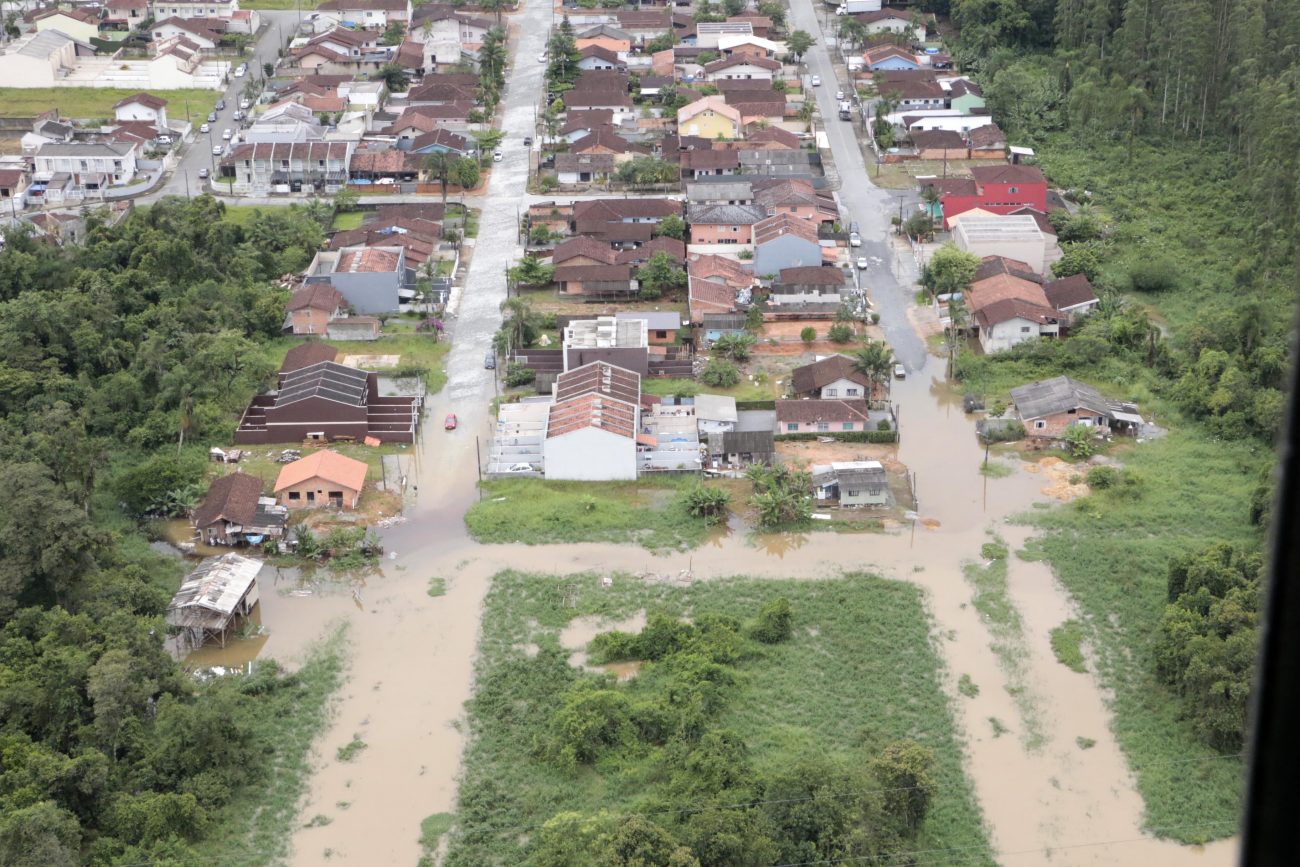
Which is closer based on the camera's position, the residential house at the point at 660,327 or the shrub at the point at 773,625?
the shrub at the point at 773,625

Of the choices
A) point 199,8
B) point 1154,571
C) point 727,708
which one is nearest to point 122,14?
point 199,8

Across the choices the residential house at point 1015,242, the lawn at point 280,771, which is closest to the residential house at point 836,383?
the residential house at point 1015,242

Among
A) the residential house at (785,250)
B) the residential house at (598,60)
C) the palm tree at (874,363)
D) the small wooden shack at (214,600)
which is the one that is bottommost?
the small wooden shack at (214,600)

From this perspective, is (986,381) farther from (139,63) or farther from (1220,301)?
(139,63)

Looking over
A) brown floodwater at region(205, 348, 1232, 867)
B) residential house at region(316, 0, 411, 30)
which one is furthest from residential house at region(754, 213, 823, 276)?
residential house at region(316, 0, 411, 30)

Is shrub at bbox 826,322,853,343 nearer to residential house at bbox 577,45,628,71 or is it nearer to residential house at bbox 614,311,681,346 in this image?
residential house at bbox 614,311,681,346

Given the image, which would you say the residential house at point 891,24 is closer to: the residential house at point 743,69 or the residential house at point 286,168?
the residential house at point 743,69
